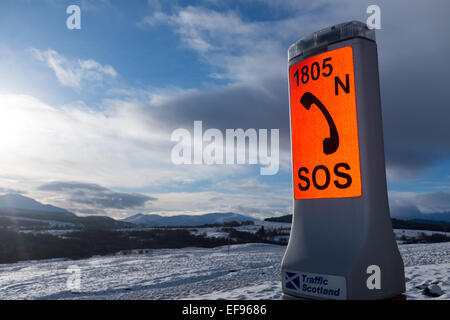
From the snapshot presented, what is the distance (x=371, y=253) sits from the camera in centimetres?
245

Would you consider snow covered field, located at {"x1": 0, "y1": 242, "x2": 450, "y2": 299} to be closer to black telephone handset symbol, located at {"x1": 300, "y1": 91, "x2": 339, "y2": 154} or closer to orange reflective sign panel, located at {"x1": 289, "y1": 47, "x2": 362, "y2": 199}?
orange reflective sign panel, located at {"x1": 289, "y1": 47, "x2": 362, "y2": 199}

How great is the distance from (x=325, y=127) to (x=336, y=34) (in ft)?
2.64

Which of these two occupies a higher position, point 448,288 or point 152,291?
point 448,288

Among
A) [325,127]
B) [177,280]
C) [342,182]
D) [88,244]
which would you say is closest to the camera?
[342,182]

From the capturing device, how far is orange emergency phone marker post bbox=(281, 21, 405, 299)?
8.10ft

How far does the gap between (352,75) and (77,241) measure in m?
38.1

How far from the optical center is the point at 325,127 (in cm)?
275

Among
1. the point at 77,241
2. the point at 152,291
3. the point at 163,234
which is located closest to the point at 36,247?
the point at 77,241

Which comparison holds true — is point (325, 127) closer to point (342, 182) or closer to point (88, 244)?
point (342, 182)

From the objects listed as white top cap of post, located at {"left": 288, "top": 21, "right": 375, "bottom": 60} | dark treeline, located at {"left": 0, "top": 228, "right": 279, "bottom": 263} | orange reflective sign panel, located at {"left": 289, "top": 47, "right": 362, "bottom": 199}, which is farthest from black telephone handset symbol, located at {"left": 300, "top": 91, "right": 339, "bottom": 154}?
dark treeline, located at {"left": 0, "top": 228, "right": 279, "bottom": 263}

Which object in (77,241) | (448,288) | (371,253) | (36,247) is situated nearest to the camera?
(371,253)

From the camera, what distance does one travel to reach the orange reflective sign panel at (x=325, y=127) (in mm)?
2609

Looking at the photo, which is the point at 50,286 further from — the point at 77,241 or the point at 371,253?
the point at 77,241

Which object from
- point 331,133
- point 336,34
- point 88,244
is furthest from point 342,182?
point 88,244
